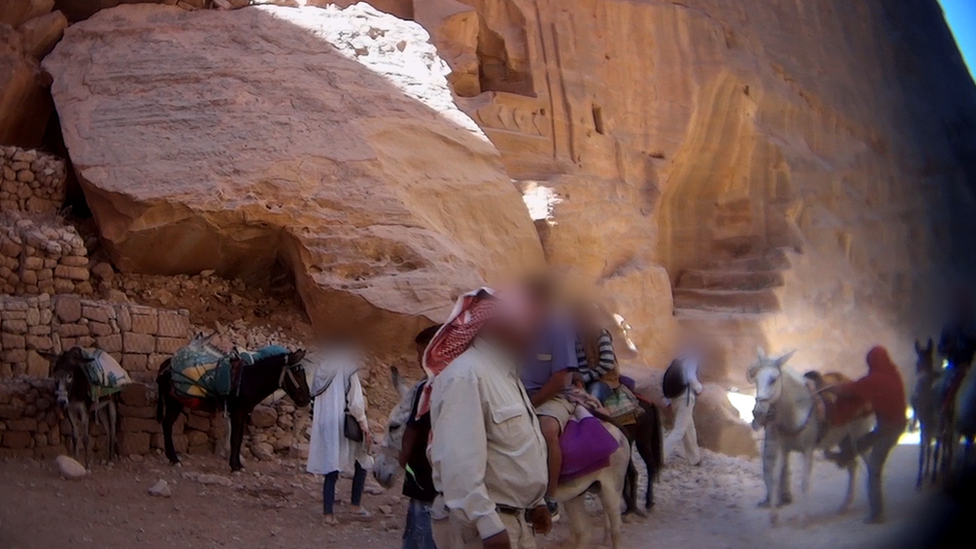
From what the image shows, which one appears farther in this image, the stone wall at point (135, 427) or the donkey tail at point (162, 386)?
the donkey tail at point (162, 386)

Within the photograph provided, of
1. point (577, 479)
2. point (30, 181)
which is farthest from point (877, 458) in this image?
point (30, 181)

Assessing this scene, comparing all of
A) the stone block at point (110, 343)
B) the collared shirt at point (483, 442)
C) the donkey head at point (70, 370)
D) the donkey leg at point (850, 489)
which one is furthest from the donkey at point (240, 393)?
the donkey leg at point (850, 489)

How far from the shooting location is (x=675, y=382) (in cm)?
905

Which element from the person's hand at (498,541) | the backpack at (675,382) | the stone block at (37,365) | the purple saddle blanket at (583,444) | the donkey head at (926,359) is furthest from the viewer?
the backpack at (675,382)

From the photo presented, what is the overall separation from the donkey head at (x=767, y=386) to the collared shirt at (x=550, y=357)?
1084 mm

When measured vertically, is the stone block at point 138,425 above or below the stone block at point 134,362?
below

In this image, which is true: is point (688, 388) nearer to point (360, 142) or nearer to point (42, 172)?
point (360, 142)

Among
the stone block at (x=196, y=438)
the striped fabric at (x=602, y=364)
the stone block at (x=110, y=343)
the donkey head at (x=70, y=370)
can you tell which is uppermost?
the striped fabric at (x=602, y=364)

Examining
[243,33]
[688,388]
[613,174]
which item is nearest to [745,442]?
[688,388]

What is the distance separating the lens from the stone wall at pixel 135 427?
7.45m

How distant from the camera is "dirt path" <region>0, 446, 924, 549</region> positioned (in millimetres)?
5617

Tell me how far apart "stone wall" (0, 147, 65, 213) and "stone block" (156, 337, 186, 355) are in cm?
226

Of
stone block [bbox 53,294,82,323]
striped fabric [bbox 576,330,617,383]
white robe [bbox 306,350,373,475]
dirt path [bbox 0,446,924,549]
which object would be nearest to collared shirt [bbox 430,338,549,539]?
dirt path [bbox 0,446,924,549]

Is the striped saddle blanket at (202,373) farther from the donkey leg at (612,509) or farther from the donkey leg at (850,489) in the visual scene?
the donkey leg at (850,489)
